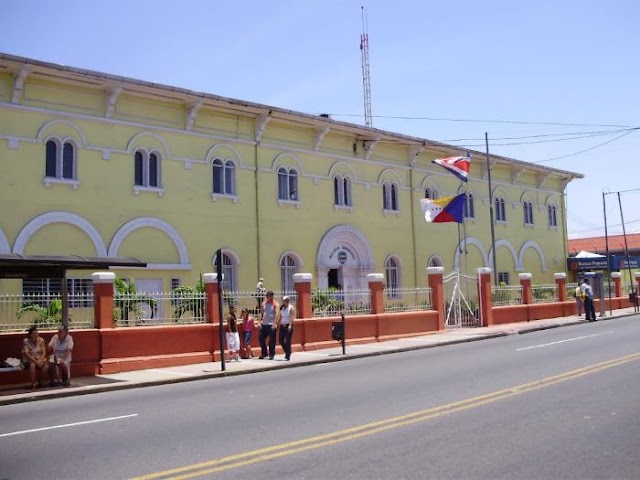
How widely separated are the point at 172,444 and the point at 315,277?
21271 mm

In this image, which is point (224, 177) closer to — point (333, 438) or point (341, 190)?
point (341, 190)

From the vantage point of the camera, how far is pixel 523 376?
12492 millimetres

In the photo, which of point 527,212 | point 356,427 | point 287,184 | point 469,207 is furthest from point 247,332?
point 527,212

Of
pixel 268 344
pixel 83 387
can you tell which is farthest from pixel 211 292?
pixel 83 387

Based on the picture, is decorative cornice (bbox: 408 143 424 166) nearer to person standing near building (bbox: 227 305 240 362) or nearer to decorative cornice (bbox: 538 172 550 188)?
decorative cornice (bbox: 538 172 550 188)

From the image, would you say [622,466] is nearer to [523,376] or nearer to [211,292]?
[523,376]

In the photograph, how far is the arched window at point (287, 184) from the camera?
28109 millimetres

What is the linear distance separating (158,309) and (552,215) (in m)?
33.2

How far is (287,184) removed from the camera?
28.3 meters

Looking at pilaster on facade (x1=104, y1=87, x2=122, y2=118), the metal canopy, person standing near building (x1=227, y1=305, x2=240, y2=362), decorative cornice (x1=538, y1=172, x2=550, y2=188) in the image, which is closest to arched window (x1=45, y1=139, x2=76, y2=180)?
pilaster on facade (x1=104, y1=87, x2=122, y2=118)

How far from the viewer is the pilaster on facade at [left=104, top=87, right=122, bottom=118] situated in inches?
886

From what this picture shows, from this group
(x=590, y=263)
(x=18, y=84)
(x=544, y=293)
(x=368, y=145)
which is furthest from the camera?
(x=590, y=263)

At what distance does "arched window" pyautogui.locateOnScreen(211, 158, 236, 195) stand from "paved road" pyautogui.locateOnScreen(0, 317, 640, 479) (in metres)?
12.6

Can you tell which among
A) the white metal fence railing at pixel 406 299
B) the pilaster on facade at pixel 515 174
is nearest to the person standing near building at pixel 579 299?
the pilaster on facade at pixel 515 174
